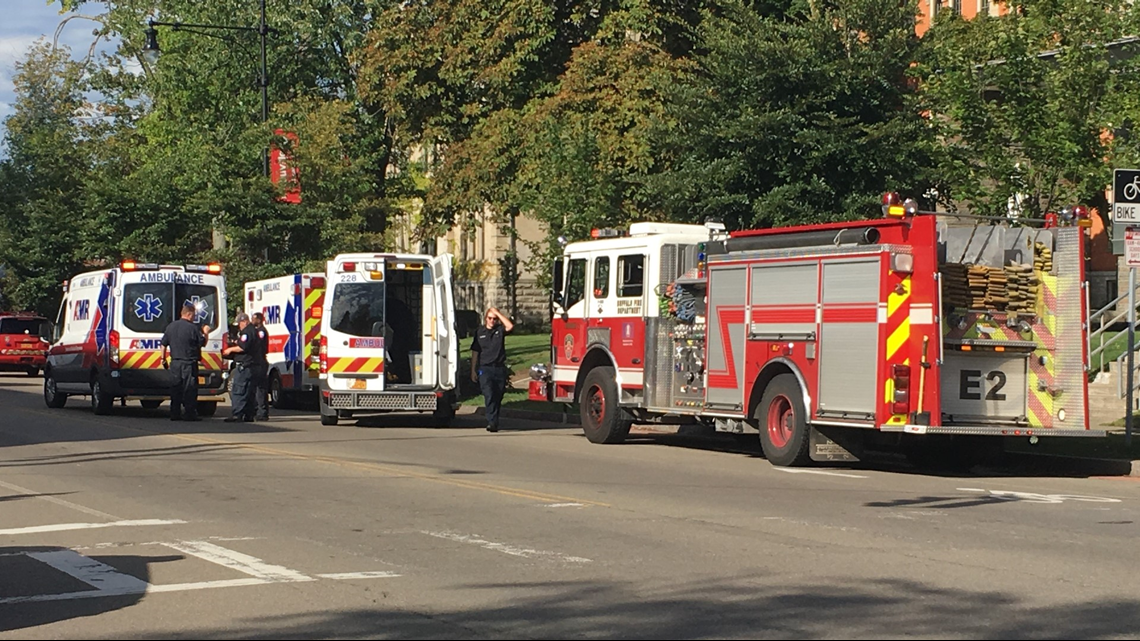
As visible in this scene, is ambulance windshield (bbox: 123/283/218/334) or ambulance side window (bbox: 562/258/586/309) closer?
ambulance side window (bbox: 562/258/586/309)

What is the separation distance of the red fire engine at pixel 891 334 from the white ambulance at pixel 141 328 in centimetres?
1040

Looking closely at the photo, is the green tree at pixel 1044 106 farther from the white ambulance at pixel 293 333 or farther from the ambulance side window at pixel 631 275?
the white ambulance at pixel 293 333

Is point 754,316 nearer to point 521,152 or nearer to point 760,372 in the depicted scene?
point 760,372

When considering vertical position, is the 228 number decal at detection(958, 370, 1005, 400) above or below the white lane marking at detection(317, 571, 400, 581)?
above

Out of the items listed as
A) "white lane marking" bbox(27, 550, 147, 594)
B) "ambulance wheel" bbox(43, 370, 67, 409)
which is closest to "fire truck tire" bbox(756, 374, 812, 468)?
"white lane marking" bbox(27, 550, 147, 594)

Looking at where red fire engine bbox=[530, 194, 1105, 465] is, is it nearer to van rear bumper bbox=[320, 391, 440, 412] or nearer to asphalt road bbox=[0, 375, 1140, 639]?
asphalt road bbox=[0, 375, 1140, 639]

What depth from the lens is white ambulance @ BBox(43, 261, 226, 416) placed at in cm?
2603

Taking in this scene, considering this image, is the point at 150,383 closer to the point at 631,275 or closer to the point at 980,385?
the point at 631,275

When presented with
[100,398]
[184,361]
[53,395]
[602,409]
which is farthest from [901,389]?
[53,395]

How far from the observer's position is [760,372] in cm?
1809

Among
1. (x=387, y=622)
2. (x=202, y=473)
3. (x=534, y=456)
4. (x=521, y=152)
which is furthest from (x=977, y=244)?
(x=521, y=152)

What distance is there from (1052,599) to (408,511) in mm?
5776

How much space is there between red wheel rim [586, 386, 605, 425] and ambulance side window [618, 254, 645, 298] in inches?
58.4

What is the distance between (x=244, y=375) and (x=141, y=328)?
8.19 ft
